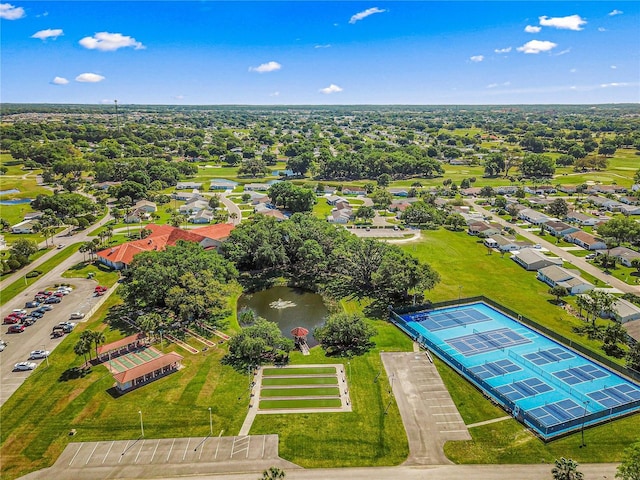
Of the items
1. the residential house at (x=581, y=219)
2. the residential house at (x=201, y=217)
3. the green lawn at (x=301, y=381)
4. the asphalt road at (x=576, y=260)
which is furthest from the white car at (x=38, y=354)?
the residential house at (x=581, y=219)

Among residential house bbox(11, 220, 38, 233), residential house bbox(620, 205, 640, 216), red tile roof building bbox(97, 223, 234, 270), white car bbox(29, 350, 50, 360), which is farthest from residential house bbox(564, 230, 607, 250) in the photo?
residential house bbox(11, 220, 38, 233)

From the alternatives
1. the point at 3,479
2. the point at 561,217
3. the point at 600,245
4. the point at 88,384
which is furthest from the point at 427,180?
the point at 3,479

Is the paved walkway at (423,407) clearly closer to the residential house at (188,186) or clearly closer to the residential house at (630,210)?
the residential house at (630,210)

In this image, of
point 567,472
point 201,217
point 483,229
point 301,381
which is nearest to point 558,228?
point 483,229

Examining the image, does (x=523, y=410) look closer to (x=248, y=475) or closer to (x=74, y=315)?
(x=248, y=475)

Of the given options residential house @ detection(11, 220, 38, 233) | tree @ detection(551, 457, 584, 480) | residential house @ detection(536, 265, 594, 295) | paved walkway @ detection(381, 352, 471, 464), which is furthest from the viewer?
residential house @ detection(11, 220, 38, 233)

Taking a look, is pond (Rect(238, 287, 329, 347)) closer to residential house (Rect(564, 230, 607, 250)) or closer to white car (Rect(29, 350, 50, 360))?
white car (Rect(29, 350, 50, 360))
